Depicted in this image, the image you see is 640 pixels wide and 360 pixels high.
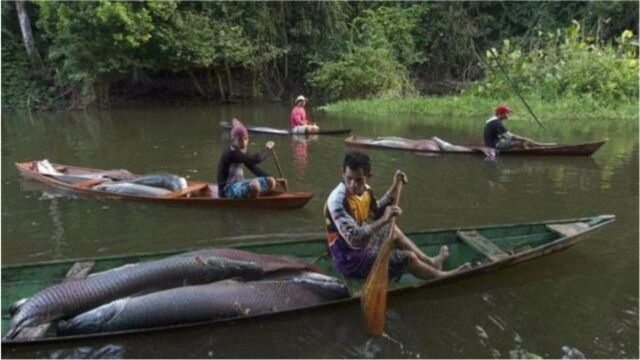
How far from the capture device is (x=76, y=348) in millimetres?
5031

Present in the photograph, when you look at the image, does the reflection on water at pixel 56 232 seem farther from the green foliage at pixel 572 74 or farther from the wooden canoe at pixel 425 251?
the green foliage at pixel 572 74

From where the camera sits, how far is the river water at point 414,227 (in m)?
5.28

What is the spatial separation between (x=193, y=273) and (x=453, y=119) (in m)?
14.9

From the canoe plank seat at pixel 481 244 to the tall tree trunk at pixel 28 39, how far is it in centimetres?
2548

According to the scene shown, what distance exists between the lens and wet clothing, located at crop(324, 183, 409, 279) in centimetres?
556

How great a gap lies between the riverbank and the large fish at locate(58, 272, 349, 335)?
14.5 meters

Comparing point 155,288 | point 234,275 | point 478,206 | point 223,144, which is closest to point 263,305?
point 234,275

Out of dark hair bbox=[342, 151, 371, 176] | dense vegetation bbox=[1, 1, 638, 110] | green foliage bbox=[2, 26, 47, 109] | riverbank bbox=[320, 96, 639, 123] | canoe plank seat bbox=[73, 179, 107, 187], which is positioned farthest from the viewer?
green foliage bbox=[2, 26, 47, 109]

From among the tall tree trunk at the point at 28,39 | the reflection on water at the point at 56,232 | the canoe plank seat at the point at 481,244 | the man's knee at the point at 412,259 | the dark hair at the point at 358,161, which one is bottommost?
the reflection on water at the point at 56,232

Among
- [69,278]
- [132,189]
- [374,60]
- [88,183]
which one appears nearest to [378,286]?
[69,278]

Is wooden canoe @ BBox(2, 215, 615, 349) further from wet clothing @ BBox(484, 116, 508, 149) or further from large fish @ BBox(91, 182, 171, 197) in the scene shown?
wet clothing @ BBox(484, 116, 508, 149)

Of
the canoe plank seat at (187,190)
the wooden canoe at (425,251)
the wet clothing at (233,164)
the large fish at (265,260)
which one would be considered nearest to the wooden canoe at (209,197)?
the canoe plank seat at (187,190)

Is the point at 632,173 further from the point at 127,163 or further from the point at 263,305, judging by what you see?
the point at 127,163

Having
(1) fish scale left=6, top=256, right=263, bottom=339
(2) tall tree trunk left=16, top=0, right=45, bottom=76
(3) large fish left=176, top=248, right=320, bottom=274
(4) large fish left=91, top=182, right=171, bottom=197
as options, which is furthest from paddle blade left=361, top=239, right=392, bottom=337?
(2) tall tree trunk left=16, top=0, right=45, bottom=76
